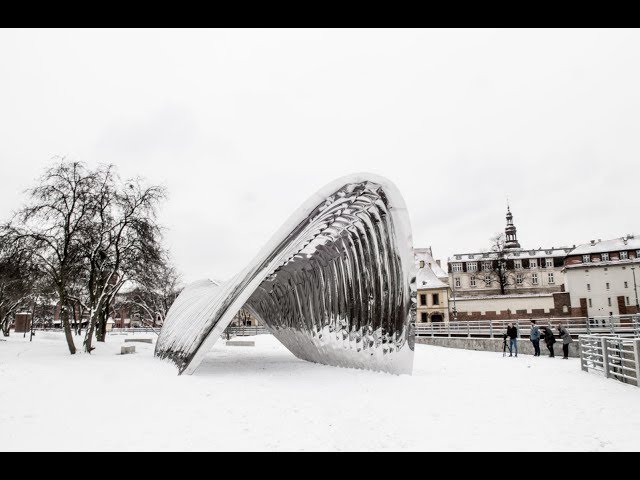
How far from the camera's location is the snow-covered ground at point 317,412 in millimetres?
5469

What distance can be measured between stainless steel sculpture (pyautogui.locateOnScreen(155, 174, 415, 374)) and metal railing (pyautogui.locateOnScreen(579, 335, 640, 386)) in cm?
446

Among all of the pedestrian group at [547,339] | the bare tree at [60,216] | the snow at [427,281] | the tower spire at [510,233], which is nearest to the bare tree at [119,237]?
the bare tree at [60,216]

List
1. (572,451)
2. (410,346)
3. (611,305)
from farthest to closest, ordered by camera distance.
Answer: (611,305)
(410,346)
(572,451)

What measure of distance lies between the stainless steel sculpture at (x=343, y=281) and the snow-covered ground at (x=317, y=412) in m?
1.12

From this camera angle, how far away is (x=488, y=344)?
2234cm

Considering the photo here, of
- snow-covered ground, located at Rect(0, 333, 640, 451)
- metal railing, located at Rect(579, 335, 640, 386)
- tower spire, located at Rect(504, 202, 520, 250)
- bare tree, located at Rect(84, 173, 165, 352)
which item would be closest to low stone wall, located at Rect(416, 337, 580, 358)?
metal railing, located at Rect(579, 335, 640, 386)

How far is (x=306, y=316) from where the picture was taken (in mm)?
16141

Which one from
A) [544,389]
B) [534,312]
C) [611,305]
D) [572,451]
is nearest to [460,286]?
[611,305]

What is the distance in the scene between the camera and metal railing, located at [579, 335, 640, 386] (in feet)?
31.2

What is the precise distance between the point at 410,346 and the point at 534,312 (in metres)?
34.1

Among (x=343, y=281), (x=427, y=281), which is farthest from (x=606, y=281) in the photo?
(x=343, y=281)

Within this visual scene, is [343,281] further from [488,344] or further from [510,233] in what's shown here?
[510,233]
